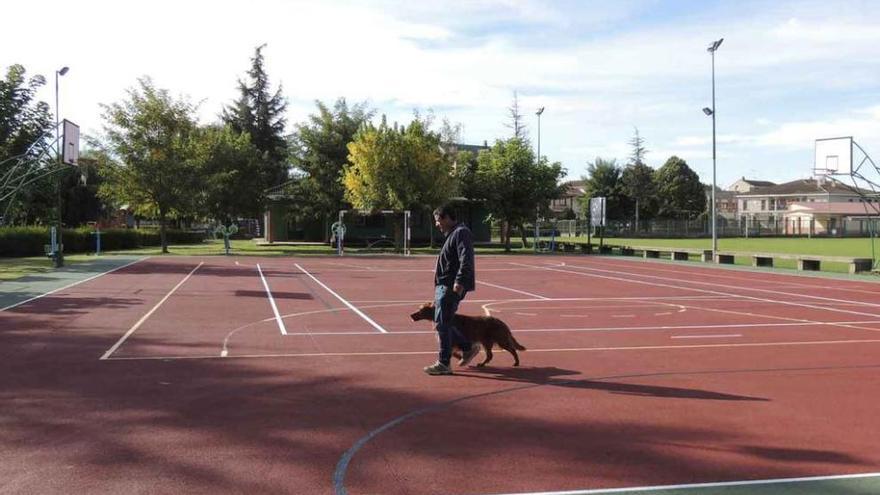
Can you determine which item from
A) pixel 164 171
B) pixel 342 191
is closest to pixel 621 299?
pixel 164 171

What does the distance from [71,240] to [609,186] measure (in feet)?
212

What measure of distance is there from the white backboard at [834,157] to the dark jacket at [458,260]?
25945 mm

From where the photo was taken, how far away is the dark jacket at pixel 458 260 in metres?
8.11

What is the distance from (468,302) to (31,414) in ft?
38.6

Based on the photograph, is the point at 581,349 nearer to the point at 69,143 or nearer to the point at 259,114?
the point at 69,143

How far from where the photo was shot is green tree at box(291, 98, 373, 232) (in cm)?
4953

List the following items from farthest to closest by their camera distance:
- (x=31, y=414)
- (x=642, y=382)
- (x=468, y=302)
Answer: (x=468, y=302) < (x=642, y=382) < (x=31, y=414)

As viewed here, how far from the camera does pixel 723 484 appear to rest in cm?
496

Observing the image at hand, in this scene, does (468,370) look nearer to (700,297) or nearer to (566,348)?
(566,348)

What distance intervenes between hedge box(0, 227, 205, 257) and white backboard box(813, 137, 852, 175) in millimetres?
33627

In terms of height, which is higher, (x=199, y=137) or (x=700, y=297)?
(x=199, y=137)

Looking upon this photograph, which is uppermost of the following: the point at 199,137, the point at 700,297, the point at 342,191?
the point at 199,137

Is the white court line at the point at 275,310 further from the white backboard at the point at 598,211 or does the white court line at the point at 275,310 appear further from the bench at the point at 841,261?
the white backboard at the point at 598,211

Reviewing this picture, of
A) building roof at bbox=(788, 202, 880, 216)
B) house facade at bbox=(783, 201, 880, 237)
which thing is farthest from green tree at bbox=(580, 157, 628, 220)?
building roof at bbox=(788, 202, 880, 216)
